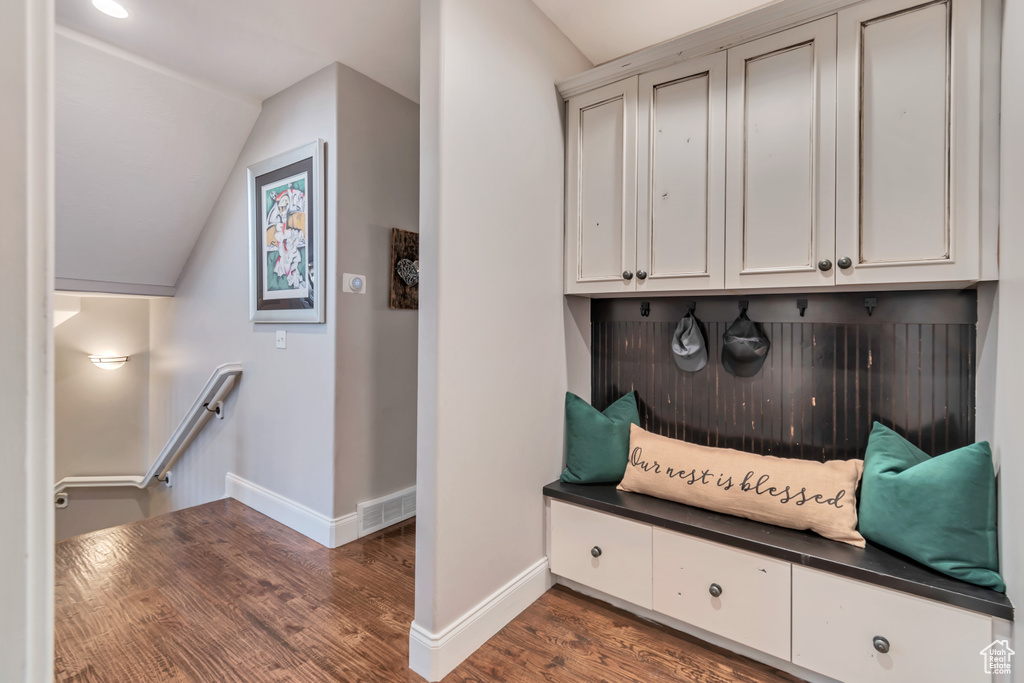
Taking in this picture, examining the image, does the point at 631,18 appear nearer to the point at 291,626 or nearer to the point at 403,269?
the point at 403,269

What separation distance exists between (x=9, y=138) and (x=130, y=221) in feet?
Result: 10.4

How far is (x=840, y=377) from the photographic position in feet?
5.71

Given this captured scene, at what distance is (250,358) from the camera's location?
296 cm

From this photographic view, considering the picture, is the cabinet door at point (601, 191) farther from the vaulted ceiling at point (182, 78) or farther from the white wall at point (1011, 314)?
the white wall at point (1011, 314)

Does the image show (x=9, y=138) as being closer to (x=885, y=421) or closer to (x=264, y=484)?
(x=885, y=421)

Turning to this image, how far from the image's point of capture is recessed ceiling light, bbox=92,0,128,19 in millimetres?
2004

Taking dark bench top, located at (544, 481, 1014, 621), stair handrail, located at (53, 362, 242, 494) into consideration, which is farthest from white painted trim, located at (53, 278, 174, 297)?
dark bench top, located at (544, 481, 1014, 621)

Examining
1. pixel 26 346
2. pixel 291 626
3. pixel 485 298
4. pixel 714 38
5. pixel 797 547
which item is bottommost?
pixel 291 626

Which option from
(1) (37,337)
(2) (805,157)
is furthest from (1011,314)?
(1) (37,337)

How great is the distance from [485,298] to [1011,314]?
1.50 meters

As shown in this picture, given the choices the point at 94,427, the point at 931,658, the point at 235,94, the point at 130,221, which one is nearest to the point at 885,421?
the point at 931,658

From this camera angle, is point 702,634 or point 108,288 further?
point 108,288

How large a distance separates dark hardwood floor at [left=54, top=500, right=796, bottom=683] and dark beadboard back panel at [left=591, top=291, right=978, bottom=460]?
845mm

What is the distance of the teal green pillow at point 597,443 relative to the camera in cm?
200
